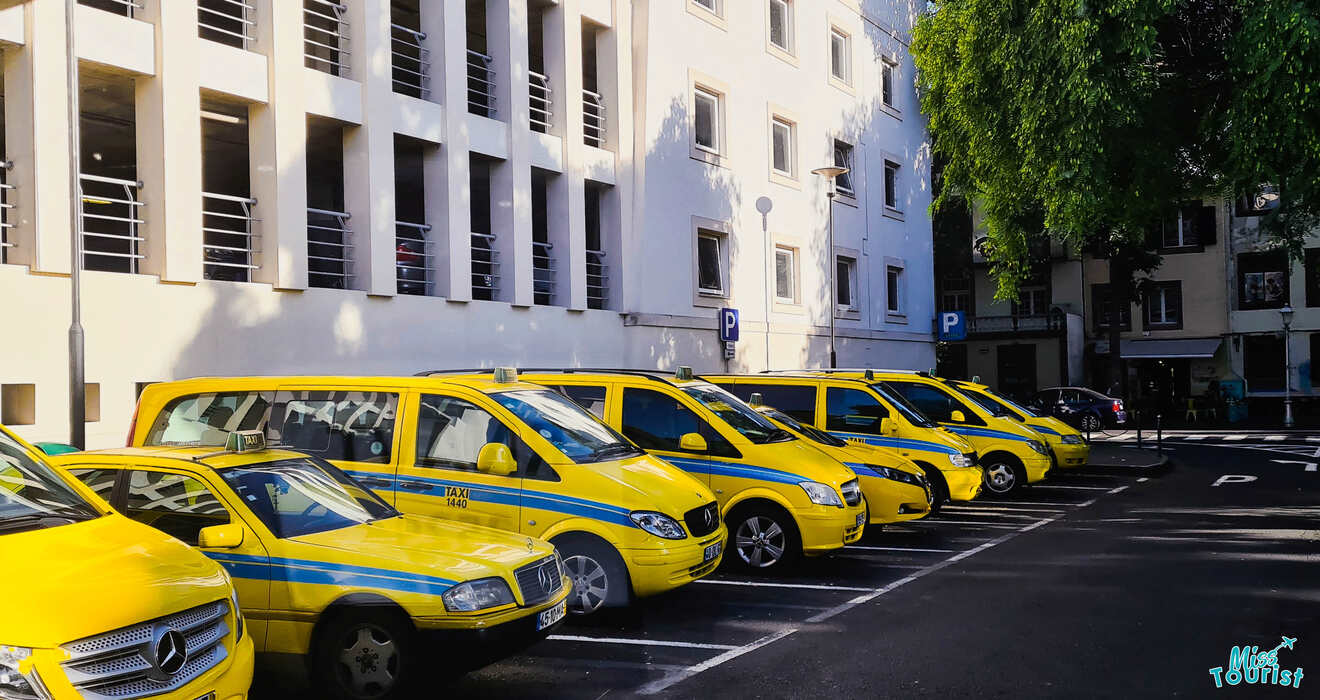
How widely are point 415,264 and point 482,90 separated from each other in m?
3.46

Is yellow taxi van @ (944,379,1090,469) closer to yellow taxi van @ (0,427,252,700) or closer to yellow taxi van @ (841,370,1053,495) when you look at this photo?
yellow taxi van @ (841,370,1053,495)

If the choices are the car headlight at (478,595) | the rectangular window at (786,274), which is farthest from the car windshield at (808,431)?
the rectangular window at (786,274)

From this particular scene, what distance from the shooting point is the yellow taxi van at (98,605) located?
12.9ft

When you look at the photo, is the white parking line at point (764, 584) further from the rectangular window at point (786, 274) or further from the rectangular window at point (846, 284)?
the rectangular window at point (846, 284)

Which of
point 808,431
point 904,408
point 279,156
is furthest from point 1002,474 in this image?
point 279,156

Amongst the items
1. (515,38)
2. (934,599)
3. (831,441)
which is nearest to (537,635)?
(934,599)

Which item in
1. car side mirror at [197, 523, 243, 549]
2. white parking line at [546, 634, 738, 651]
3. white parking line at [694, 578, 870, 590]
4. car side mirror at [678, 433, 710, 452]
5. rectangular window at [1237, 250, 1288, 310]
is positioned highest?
rectangular window at [1237, 250, 1288, 310]

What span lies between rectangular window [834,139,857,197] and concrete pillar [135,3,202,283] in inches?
713

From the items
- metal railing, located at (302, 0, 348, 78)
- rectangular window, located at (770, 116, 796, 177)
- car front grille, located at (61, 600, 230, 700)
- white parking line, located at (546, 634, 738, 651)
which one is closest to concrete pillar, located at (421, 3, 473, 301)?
metal railing, located at (302, 0, 348, 78)

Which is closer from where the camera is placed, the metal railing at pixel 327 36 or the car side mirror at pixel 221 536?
the car side mirror at pixel 221 536

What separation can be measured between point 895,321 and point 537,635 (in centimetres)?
2616

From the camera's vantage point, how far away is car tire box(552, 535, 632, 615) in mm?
8039

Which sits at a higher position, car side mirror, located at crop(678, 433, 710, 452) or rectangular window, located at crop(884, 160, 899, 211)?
rectangular window, located at crop(884, 160, 899, 211)

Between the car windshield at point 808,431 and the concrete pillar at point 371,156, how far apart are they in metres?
6.24
